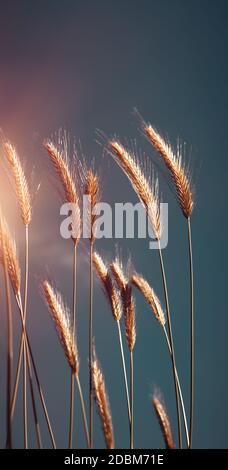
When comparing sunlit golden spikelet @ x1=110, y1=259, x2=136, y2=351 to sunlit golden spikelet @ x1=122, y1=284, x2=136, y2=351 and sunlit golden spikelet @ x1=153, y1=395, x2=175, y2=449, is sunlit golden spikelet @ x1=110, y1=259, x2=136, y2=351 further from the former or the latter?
sunlit golden spikelet @ x1=153, y1=395, x2=175, y2=449

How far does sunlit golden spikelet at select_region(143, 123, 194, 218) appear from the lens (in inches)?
93.5

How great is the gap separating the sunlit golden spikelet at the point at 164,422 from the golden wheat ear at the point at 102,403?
247 mm

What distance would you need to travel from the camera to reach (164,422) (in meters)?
2.17

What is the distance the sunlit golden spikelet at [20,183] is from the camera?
2.21 meters

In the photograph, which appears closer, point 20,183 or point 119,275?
point 20,183

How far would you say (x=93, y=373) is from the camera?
85.6 inches

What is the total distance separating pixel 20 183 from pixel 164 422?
3.85ft

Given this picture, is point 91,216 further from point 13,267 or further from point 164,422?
point 164,422

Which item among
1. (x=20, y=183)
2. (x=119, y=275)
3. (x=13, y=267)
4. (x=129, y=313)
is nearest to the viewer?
(x=13, y=267)

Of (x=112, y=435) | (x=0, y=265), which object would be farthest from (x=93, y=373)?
(x=0, y=265)

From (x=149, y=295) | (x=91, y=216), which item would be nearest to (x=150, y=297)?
(x=149, y=295)

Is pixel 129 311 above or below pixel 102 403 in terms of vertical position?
above
